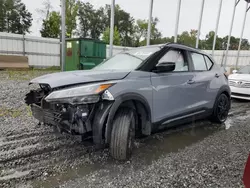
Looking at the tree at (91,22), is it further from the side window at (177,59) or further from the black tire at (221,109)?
the side window at (177,59)

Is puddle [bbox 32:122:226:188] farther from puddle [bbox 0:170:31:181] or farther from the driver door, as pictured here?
the driver door

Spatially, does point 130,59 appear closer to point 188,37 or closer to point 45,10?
point 45,10

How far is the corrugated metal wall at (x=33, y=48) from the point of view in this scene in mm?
13414

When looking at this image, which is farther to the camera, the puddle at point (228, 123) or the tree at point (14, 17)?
the tree at point (14, 17)

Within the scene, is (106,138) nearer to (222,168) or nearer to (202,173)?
(202,173)

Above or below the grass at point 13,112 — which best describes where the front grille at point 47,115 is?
above

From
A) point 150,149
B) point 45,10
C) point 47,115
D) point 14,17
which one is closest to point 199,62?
point 150,149

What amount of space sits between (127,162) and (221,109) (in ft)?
9.42

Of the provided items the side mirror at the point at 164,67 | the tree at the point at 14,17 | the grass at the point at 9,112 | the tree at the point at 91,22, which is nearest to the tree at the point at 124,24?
the tree at the point at 91,22

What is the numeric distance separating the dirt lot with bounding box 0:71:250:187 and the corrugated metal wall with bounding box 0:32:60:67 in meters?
12.0

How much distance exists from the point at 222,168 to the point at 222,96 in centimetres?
230

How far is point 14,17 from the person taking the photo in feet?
124

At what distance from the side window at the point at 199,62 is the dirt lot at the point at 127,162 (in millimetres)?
1282

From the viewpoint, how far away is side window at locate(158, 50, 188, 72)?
10.3 ft
